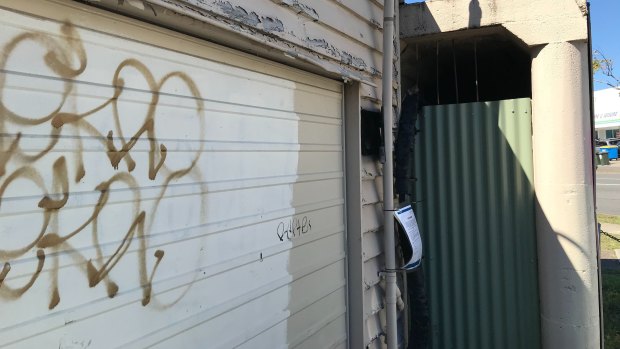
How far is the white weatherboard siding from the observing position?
147 cm

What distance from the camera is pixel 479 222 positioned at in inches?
163

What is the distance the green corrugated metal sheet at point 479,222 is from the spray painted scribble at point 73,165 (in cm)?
286

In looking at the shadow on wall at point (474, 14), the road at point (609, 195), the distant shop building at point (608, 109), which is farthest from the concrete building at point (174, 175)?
the distant shop building at point (608, 109)

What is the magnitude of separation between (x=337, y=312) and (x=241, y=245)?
3.94ft

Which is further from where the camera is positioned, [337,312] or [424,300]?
[424,300]

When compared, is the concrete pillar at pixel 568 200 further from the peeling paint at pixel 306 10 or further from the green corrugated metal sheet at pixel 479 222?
the peeling paint at pixel 306 10

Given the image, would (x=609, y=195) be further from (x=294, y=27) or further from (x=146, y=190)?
(x=146, y=190)

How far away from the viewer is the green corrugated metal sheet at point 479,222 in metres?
3.99

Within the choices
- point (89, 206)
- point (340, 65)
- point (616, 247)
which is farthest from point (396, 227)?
point (616, 247)

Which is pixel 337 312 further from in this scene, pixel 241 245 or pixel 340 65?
pixel 340 65

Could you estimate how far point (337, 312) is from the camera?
3.27 meters

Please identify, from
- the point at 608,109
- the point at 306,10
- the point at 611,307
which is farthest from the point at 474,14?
the point at 608,109

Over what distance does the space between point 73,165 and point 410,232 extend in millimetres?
2568

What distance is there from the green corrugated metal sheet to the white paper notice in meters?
0.62
